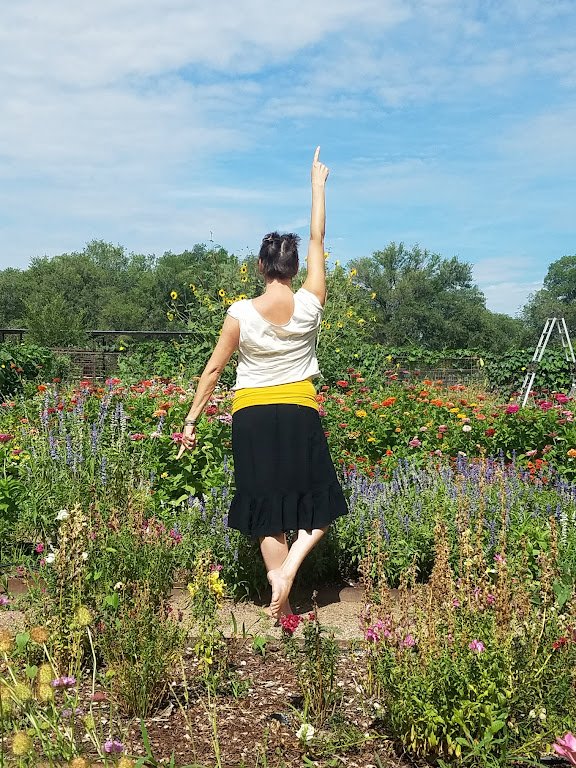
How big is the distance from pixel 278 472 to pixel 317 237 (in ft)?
3.74

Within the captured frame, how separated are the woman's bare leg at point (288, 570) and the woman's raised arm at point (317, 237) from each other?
109 centimetres

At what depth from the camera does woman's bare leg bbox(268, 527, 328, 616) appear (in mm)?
3609

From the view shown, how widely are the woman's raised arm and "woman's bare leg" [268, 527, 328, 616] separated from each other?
1.09m

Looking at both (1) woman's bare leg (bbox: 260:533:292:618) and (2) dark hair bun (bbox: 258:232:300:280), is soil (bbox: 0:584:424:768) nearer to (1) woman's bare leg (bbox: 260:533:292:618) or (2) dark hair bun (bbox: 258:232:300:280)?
(1) woman's bare leg (bbox: 260:533:292:618)

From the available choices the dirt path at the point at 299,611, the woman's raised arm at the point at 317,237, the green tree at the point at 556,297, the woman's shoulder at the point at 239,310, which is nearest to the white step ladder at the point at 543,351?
the dirt path at the point at 299,611

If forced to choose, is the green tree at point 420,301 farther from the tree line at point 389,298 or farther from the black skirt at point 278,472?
the black skirt at point 278,472

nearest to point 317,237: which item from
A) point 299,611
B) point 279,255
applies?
point 279,255

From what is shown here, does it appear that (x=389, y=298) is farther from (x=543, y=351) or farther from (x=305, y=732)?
(x=305, y=732)

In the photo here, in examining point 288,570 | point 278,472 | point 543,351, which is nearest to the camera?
point 288,570

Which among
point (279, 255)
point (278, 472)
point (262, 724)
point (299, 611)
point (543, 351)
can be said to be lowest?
point (299, 611)

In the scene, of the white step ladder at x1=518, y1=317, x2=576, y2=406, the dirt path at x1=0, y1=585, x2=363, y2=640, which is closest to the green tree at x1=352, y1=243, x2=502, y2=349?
the white step ladder at x1=518, y1=317, x2=576, y2=406

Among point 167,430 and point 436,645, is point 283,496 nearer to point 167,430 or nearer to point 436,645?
point 436,645

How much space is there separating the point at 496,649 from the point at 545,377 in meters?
15.4

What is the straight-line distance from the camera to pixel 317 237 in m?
3.98
